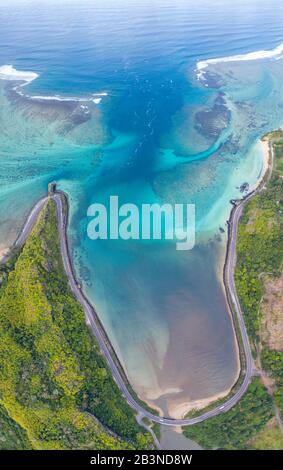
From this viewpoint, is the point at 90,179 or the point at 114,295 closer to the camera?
the point at 114,295

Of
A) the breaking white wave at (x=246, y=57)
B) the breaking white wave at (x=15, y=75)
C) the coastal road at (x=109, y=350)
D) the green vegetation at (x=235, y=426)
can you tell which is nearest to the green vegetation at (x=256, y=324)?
the green vegetation at (x=235, y=426)

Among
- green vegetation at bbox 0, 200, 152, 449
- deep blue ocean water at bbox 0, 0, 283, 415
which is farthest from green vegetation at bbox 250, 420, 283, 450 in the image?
green vegetation at bbox 0, 200, 152, 449

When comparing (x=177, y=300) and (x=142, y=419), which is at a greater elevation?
(x=177, y=300)

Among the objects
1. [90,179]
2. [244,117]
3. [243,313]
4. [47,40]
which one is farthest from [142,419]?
[47,40]

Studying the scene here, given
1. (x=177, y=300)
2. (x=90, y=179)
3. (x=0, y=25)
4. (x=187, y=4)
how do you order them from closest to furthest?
(x=177, y=300), (x=90, y=179), (x=0, y=25), (x=187, y=4)

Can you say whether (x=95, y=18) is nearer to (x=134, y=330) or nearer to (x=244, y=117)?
(x=244, y=117)

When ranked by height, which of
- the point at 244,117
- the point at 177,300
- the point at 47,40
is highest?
the point at 47,40

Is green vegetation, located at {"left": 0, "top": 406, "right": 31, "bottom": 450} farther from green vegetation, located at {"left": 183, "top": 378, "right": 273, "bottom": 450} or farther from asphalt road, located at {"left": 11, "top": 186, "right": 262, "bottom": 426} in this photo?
green vegetation, located at {"left": 183, "top": 378, "right": 273, "bottom": 450}
